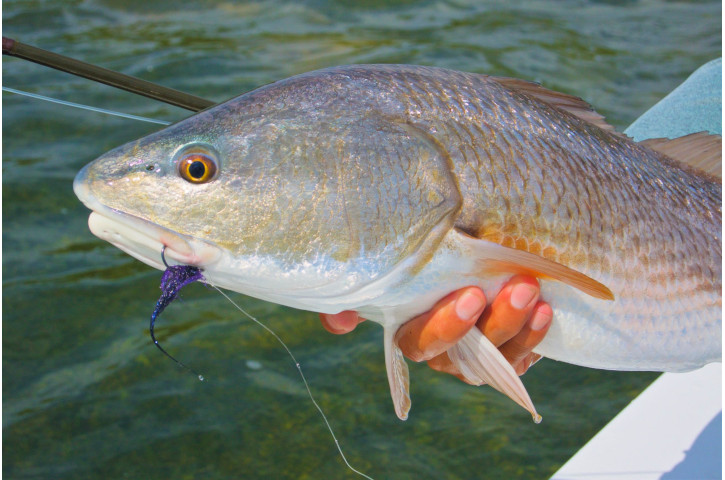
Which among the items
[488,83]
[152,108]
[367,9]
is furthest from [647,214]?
[367,9]

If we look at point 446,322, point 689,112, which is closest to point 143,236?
point 446,322

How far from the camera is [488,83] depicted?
1.85 m

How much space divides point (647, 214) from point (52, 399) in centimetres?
318

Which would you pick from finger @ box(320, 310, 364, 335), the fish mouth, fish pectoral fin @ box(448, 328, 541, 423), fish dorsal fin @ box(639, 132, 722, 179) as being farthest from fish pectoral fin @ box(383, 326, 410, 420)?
fish dorsal fin @ box(639, 132, 722, 179)

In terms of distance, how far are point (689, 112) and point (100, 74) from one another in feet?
7.91

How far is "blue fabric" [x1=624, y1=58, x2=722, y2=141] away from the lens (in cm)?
314

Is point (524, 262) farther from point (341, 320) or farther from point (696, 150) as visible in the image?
point (696, 150)

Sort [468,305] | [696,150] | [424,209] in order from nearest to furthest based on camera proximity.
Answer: [424,209] → [468,305] → [696,150]

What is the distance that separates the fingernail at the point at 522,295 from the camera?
182 centimetres

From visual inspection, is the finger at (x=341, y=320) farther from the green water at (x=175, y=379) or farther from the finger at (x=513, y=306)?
the green water at (x=175, y=379)

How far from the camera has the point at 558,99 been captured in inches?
78.0

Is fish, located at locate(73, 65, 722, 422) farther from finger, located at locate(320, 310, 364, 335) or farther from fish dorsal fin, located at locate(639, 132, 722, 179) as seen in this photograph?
finger, located at locate(320, 310, 364, 335)

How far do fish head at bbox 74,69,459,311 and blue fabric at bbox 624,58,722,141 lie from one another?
6.08 feet

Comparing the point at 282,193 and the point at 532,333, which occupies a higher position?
the point at 282,193
